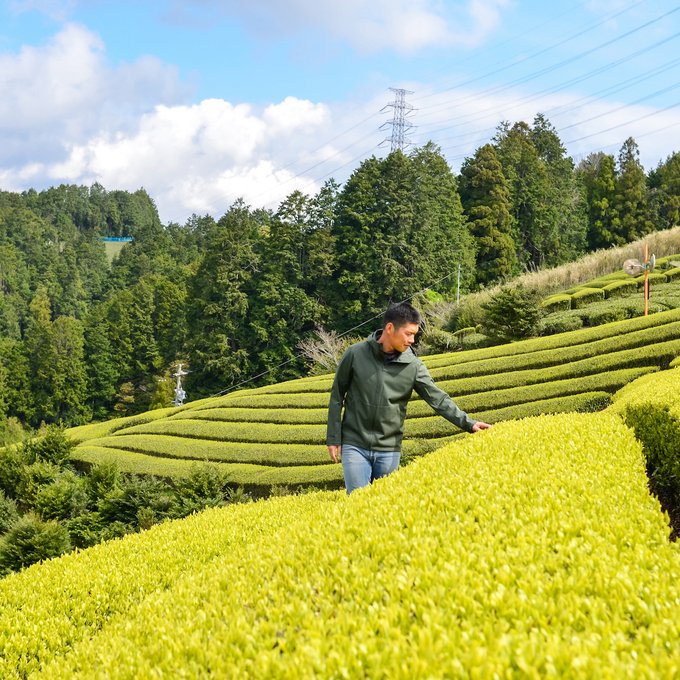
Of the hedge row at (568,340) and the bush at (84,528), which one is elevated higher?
the hedge row at (568,340)

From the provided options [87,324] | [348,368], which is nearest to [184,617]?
[348,368]

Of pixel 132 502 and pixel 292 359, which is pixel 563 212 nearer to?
pixel 292 359

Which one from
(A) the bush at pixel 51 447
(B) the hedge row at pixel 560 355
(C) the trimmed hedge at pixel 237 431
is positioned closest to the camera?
(B) the hedge row at pixel 560 355

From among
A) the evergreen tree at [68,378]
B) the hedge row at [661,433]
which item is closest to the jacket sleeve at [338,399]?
the hedge row at [661,433]

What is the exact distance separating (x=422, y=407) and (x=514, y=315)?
8.23 meters

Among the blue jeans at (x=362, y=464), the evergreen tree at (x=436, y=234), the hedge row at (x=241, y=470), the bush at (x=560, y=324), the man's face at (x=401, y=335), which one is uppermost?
the evergreen tree at (x=436, y=234)

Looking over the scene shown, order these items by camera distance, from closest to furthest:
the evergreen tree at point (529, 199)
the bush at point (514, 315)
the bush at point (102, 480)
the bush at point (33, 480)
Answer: the bush at point (102, 480)
the bush at point (33, 480)
the bush at point (514, 315)
the evergreen tree at point (529, 199)

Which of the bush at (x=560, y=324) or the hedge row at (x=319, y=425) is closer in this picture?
the hedge row at (x=319, y=425)

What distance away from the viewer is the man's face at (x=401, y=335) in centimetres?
600

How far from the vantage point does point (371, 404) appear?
624 cm

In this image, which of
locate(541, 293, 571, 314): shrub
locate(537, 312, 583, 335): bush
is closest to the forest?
locate(541, 293, 571, 314): shrub

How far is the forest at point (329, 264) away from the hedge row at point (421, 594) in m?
41.0

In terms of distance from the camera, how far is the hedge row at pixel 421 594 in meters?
2.37

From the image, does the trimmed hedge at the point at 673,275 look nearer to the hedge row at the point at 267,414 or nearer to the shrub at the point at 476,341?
the shrub at the point at 476,341
